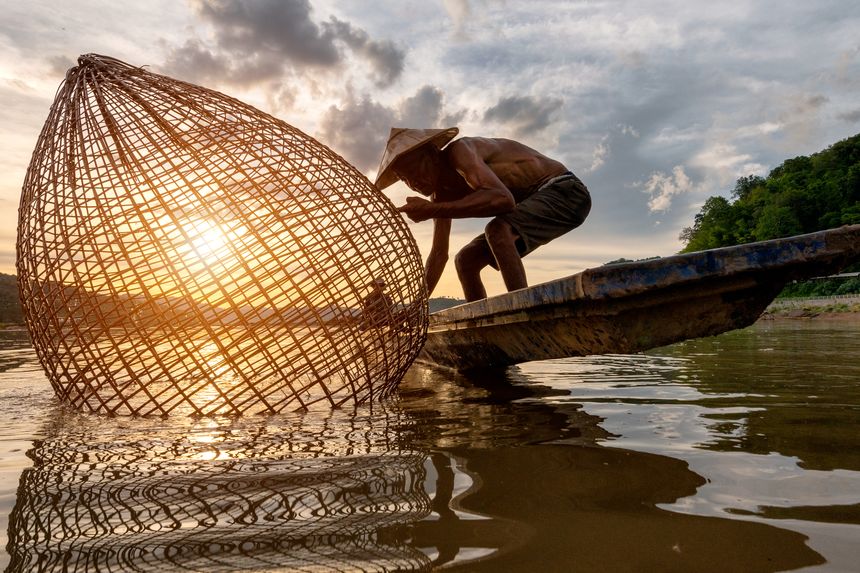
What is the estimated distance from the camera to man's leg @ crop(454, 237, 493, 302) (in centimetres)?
489

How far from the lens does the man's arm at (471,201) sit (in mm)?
3545

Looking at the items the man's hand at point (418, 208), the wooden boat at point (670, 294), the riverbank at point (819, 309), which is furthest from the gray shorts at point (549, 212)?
the riverbank at point (819, 309)

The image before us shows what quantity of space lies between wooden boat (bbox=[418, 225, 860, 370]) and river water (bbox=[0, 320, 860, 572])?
35 centimetres

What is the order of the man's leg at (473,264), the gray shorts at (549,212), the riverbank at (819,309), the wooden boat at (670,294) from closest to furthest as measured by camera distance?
the wooden boat at (670,294), the gray shorts at (549,212), the man's leg at (473,264), the riverbank at (819,309)

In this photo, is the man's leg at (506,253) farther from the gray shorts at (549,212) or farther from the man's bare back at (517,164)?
the man's bare back at (517,164)

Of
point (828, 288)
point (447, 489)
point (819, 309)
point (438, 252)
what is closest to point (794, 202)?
point (828, 288)

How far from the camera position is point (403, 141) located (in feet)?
12.6

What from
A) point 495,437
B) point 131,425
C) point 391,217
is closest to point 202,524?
point 495,437

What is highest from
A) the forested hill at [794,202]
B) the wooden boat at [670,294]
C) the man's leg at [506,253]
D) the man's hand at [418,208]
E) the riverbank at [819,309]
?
the forested hill at [794,202]

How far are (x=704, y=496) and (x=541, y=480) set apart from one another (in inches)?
15.3

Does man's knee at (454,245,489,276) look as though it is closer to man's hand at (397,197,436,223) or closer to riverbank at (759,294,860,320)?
man's hand at (397,197,436,223)

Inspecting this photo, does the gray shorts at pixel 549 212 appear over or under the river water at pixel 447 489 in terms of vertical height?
over

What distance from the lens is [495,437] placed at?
2.05 metres

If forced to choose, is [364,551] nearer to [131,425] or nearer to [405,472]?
[405,472]
